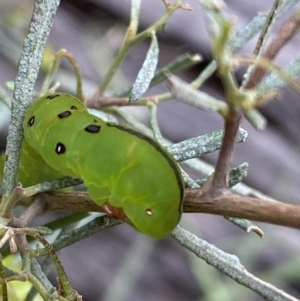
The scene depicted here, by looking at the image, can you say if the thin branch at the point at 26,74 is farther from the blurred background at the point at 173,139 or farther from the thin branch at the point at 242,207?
the blurred background at the point at 173,139

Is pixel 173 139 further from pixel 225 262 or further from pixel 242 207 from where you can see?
pixel 242 207

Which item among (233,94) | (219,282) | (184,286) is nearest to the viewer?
(233,94)

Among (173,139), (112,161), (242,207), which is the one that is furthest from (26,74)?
(173,139)

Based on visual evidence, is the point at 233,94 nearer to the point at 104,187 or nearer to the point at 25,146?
the point at 104,187

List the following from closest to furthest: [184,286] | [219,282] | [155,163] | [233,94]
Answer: [233,94], [155,163], [219,282], [184,286]

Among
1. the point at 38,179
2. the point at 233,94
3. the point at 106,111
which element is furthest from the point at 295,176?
the point at 233,94
